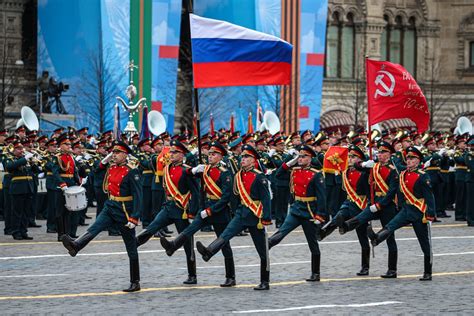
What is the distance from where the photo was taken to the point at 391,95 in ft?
65.2

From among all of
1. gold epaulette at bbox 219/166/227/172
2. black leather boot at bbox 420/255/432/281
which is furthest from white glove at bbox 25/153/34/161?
black leather boot at bbox 420/255/432/281

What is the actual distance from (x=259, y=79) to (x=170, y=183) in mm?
1935

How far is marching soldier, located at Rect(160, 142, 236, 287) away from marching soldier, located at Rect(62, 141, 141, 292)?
1.56 ft

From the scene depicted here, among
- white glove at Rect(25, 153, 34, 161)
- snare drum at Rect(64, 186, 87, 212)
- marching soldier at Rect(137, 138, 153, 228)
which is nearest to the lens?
snare drum at Rect(64, 186, 87, 212)

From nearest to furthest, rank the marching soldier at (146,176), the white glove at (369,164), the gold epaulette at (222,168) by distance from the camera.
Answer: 1. the gold epaulette at (222,168)
2. the white glove at (369,164)
3. the marching soldier at (146,176)

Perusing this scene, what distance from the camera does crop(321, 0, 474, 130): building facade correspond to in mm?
59719

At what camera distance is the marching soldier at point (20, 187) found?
23.3 m

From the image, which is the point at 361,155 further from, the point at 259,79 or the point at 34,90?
the point at 34,90

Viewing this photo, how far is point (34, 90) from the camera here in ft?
174

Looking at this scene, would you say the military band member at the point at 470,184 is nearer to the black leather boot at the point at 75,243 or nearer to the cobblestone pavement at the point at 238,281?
the cobblestone pavement at the point at 238,281

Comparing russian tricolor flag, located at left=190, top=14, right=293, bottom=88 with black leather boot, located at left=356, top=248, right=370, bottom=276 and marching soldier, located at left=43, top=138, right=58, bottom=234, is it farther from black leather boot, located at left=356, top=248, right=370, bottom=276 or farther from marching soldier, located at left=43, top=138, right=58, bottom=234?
marching soldier, located at left=43, top=138, right=58, bottom=234

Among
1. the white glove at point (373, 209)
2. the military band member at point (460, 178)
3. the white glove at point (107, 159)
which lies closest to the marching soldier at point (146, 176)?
the white glove at point (107, 159)

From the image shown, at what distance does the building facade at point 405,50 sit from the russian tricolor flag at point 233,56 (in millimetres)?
41243

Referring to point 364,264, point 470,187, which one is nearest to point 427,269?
point 364,264
